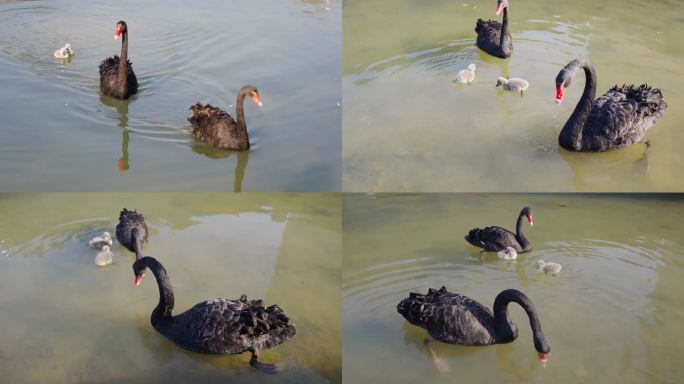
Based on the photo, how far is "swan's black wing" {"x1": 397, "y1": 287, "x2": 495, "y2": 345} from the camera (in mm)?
3689

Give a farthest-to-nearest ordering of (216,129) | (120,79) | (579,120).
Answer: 1. (120,79)
2. (216,129)
3. (579,120)

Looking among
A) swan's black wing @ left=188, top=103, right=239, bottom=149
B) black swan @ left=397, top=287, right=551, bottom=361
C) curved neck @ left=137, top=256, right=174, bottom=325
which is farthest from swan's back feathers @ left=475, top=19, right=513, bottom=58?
curved neck @ left=137, top=256, right=174, bottom=325

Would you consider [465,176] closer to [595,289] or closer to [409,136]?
[409,136]

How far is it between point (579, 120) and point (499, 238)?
995 millimetres

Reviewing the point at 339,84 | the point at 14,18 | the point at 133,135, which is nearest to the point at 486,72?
the point at 339,84

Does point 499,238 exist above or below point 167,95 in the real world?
below

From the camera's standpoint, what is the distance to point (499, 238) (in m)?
4.66

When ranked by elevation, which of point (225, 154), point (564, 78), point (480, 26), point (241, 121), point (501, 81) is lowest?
point (225, 154)

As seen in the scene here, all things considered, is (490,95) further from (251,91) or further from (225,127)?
(225,127)

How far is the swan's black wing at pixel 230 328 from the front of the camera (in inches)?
139

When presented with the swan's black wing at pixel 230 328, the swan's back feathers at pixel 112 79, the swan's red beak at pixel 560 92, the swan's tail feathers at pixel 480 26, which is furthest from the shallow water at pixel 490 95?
the swan's back feathers at pixel 112 79

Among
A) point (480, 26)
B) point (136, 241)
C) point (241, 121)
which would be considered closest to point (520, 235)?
point (241, 121)

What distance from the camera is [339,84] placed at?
6215 mm

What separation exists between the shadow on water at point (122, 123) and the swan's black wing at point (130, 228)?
0.31 meters
